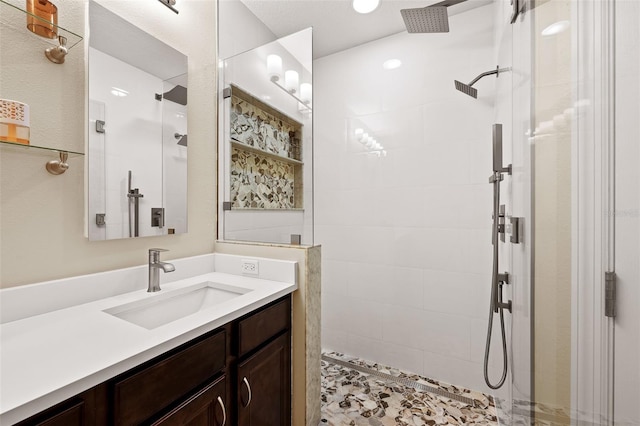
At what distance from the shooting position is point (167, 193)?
1426mm

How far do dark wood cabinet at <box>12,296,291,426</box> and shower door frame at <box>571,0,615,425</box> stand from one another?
3.19ft

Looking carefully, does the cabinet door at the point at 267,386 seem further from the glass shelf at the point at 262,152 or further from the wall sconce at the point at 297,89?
the wall sconce at the point at 297,89

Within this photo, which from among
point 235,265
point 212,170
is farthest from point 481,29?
point 235,265

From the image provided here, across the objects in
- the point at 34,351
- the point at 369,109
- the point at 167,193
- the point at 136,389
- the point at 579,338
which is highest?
the point at 369,109

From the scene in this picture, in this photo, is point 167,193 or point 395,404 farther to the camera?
A: point 395,404

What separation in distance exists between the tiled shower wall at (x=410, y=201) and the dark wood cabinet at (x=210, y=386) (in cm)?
105

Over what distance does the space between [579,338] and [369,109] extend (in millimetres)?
2007

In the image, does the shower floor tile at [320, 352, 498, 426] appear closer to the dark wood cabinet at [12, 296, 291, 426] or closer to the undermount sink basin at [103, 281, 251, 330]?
the dark wood cabinet at [12, 296, 291, 426]

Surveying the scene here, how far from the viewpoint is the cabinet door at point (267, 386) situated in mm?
1098

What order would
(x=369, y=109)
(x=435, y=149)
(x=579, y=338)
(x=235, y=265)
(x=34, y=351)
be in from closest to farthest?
(x=579, y=338) → (x=34, y=351) → (x=235, y=265) → (x=435, y=149) → (x=369, y=109)

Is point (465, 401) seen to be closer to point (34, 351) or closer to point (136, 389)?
point (136, 389)

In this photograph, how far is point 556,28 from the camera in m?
0.68

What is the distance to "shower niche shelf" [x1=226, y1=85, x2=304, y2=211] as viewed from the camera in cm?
158

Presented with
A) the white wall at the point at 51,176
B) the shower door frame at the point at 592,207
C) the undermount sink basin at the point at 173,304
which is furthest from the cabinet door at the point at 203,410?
the shower door frame at the point at 592,207
